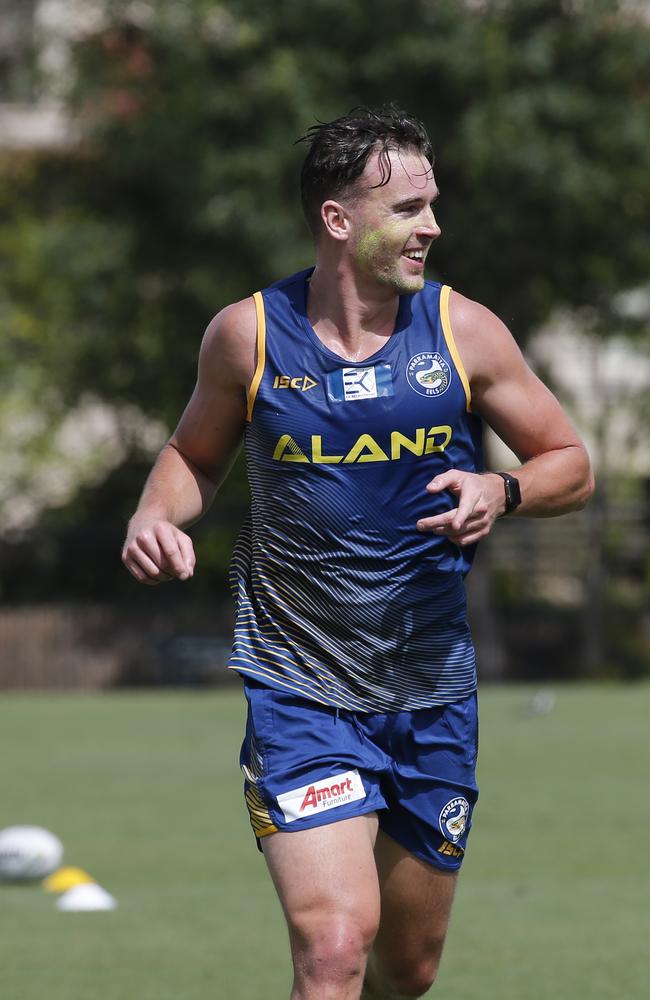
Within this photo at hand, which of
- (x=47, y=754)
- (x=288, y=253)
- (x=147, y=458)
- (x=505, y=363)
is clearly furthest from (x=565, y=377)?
(x=505, y=363)

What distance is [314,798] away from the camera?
15.0ft

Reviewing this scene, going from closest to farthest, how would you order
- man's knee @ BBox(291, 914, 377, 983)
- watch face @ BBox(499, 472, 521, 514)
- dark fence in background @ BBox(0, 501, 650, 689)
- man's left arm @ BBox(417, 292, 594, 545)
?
man's knee @ BBox(291, 914, 377, 983), watch face @ BBox(499, 472, 521, 514), man's left arm @ BBox(417, 292, 594, 545), dark fence in background @ BBox(0, 501, 650, 689)

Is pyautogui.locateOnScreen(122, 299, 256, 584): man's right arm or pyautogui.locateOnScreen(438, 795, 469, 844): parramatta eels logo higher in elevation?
pyautogui.locateOnScreen(122, 299, 256, 584): man's right arm

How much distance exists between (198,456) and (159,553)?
0.56 metres

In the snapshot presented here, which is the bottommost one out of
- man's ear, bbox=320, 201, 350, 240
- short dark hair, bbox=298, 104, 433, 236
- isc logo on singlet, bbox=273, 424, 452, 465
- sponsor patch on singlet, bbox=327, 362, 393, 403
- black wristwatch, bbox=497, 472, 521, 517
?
black wristwatch, bbox=497, 472, 521, 517

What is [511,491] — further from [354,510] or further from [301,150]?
[301,150]

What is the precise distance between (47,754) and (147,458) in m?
11.7

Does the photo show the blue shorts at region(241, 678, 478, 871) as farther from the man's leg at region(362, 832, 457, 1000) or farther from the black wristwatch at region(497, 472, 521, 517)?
the black wristwatch at region(497, 472, 521, 517)

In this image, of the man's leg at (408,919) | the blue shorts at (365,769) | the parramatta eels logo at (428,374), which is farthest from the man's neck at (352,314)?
the man's leg at (408,919)

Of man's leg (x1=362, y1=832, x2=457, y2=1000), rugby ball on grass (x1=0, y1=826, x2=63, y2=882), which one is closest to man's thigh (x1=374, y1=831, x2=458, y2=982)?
man's leg (x1=362, y1=832, x2=457, y2=1000)

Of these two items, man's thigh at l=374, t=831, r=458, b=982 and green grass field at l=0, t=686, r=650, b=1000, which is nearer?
man's thigh at l=374, t=831, r=458, b=982

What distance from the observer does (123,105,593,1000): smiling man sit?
462 centimetres

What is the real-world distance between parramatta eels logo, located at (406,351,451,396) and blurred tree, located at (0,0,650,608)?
18001 mm

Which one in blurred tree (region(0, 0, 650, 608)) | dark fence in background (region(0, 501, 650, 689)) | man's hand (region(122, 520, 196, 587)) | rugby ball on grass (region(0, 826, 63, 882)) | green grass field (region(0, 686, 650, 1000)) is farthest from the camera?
dark fence in background (region(0, 501, 650, 689))
